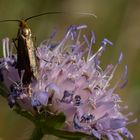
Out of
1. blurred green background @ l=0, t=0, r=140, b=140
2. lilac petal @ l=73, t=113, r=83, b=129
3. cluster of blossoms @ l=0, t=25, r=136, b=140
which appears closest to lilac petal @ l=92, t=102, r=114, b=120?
cluster of blossoms @ l=0, t=25, r=136, b=140

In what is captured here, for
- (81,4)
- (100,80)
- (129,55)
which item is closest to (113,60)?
(129,55)

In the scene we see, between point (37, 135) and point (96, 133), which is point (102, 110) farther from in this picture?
point (37, 135)

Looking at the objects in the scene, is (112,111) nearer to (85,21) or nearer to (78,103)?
(78,103)

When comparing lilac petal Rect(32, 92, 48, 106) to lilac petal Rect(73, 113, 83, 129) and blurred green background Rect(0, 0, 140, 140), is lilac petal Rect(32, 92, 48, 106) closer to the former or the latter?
lilac petal Rect(73, 113, 83, 129)

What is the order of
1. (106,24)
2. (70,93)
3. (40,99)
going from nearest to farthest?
1. (40,99)
2. (70,93)
3. (106,24)

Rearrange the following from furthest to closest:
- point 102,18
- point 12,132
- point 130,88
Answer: point 102,18 → point 130,88 → point 12,132

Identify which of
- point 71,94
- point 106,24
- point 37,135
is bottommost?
point 106,24


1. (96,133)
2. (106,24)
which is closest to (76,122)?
(96,133)

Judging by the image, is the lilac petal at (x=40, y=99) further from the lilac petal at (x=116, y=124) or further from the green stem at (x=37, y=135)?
the lilac petal at (x=116, y=124)
